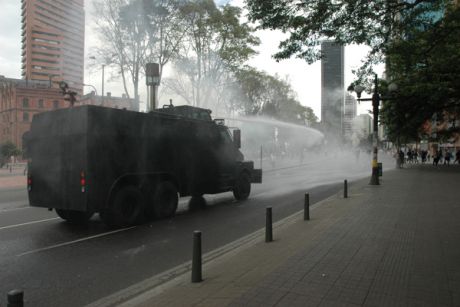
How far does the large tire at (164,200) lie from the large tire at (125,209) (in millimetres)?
358

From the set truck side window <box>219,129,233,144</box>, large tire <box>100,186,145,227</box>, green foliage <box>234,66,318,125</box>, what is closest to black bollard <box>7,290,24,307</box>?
large tire <box>100,186,145,227</box>

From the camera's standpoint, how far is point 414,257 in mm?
4949

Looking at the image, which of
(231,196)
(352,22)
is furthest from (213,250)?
(231,196)

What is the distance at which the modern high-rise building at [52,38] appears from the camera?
14.1 feet

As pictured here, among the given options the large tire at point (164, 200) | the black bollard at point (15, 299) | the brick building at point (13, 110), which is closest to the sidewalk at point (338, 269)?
the black bollard at point (15, 299)

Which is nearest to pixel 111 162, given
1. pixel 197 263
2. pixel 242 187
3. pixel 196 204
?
pixel 197 263

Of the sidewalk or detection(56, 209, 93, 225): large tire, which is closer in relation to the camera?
the sidewalk

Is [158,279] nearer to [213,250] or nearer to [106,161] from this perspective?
[213,250]

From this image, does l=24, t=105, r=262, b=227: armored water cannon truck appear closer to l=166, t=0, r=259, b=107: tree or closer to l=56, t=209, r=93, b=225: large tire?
l=56, t=209, r=93, b=225: large tire

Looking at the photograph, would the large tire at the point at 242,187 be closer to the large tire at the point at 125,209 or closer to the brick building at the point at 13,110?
the large tire at the point at 125,209

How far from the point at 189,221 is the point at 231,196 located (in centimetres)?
486

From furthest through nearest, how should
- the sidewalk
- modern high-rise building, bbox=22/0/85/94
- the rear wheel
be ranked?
the rear wheel → modern high-rise building, bbox=22/0/85/94 → the sidewalk

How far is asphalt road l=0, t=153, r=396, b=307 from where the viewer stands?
4.38 meters

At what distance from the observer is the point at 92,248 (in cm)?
607
